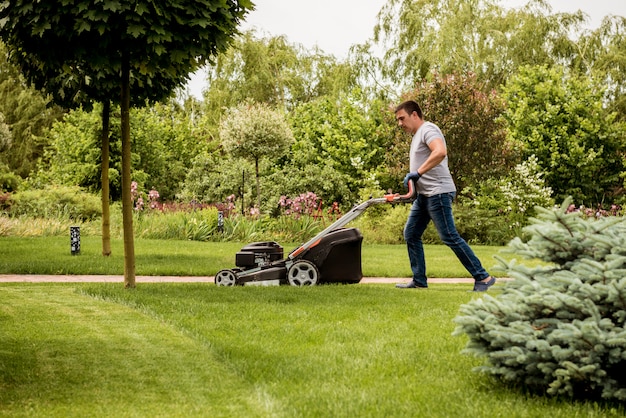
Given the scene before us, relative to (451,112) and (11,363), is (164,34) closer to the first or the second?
(11,363)

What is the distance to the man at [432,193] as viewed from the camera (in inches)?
331

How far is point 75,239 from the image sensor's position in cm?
1299

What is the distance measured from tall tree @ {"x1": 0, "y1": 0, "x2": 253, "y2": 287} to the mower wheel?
3.18 feet

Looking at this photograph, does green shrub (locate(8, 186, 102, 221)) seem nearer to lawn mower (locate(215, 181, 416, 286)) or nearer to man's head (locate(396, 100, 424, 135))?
lawn mower (locate(215, 181, 416, 286))

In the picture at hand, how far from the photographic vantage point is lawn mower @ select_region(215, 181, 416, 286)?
29.9ft

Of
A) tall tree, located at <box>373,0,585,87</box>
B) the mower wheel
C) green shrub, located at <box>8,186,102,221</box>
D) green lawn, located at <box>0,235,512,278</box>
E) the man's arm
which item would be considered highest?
tall tree, located at <box>373,0,585,87</box>

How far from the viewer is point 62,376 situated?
4.91 meters

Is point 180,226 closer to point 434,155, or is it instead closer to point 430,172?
point 430,172

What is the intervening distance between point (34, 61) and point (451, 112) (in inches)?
456

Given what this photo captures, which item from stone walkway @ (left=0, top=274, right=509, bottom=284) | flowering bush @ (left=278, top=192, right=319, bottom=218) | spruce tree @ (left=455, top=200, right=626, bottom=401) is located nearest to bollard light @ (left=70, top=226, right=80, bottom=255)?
stone walkway @ (left=0, top=274, right=509, bottom=284)

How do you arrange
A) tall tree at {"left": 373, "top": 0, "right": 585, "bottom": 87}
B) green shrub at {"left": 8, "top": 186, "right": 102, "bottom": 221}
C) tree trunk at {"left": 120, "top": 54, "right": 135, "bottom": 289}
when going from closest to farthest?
tree trunk at {"left": 120, "top": 54, "right": 135, "bottom": 289}, green shrub at {"left": 8, "top": 186, "right": 102, "bottom": 221}, tall tree at {"left": 373, "top": 0, "right": 585, "bottom": 87}

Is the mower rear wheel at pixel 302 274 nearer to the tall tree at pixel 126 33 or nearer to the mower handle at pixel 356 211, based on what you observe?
the mower handle at pixel 356 211

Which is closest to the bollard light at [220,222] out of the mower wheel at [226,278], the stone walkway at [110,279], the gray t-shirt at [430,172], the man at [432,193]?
the stone walkway at [110,279]

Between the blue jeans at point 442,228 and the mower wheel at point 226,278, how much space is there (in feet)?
6.57
